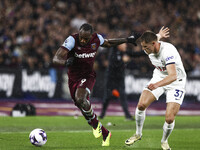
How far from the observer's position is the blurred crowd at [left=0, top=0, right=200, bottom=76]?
1944 centimetres

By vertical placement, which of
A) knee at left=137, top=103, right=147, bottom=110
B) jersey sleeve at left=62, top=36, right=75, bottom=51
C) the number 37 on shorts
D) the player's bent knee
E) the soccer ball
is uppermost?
jersey sleeve at left=62, top=36, right=75, bottom=51

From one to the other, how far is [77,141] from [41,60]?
10.7 metres

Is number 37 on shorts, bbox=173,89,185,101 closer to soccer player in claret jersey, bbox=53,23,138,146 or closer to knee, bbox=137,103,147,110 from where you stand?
knee, bbox=137,103,147,110

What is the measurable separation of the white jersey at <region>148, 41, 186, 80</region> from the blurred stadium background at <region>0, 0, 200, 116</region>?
777 centimetres

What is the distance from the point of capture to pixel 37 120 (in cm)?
1338

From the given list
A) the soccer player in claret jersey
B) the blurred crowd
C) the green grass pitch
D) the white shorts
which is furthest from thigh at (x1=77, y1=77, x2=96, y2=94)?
the blurred crowd

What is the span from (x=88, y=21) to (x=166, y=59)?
15461 millimetres

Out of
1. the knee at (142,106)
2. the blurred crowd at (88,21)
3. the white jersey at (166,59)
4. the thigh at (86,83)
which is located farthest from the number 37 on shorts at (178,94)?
the blurred crowd at (88,21)

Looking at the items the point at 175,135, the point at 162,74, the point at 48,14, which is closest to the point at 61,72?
the point at 48,14

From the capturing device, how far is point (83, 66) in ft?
27.8

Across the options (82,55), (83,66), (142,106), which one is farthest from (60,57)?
(142,106)

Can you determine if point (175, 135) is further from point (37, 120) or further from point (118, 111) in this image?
point (118, 111)

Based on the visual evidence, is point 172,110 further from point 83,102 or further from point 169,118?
point 83,102

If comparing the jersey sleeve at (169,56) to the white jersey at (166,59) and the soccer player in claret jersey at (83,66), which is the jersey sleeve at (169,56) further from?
the soccer player in claret jersey at (83,66)
